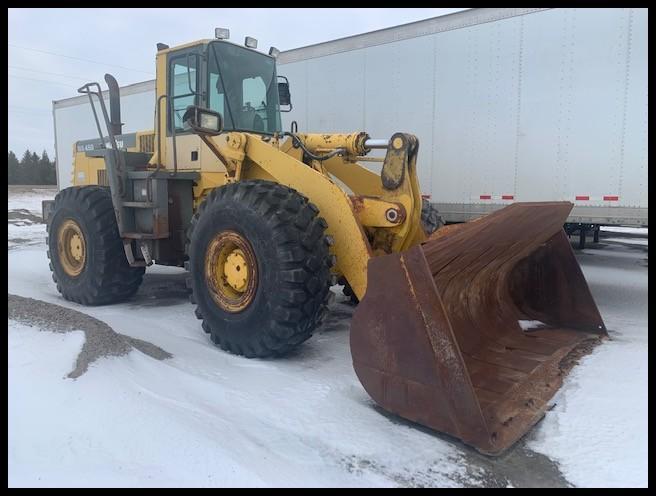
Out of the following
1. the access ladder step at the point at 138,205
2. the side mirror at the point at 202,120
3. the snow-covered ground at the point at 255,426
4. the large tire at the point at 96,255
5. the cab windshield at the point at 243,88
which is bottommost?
the snow-covered ground at the point at 255,426

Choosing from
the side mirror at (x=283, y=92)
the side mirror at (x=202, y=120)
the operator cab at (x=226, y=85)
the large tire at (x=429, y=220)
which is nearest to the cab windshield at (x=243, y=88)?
the operator cab at (x=226, y=85)

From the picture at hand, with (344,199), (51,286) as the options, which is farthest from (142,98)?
(344,199)

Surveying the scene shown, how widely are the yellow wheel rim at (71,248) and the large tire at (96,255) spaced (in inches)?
1.3

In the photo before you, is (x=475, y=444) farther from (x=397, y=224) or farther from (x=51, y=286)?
(x=51, y=286)

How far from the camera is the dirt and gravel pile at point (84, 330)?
349 cm

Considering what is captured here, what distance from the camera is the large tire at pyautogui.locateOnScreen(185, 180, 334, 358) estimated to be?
3.76 metres

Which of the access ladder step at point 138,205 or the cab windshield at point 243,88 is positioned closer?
the cab windshield at point 243,88

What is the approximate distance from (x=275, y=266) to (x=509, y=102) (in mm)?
4286

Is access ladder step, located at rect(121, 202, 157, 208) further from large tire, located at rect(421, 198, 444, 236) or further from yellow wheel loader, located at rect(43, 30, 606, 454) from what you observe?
large tire, located at rect(421, 198, 444, 236)

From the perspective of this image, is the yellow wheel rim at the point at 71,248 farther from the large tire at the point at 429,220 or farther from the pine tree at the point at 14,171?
the pine tree at the point at 14,171

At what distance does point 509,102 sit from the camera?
6.44 m

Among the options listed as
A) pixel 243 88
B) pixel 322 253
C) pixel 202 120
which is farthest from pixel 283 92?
pixel 322 253

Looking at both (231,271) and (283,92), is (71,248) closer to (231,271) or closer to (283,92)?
(231,271)

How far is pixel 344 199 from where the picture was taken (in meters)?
3.96
